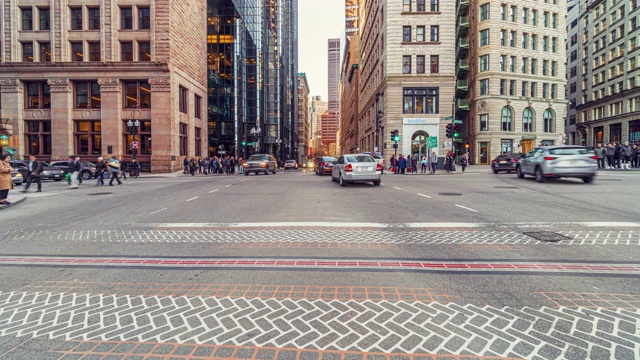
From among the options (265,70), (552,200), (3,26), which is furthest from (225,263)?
(265,70)

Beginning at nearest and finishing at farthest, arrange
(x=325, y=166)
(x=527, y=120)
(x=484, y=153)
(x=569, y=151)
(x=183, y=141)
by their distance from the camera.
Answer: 1. (x=569, y=151)
2. (x=325, y=166)
3. (x=183, y=141)
4. (x=484, y=153)
5. (x=527, y=120)

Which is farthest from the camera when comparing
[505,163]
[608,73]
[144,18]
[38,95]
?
[608,73]

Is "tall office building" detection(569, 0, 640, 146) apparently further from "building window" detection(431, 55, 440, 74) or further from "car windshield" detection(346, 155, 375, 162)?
"car windshield" detection(346, 155, 375, 162)

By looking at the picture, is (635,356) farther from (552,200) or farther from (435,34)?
(435,34)

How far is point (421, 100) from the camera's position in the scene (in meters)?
44.5

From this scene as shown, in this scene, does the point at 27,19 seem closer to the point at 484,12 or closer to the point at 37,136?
the point at 37,136

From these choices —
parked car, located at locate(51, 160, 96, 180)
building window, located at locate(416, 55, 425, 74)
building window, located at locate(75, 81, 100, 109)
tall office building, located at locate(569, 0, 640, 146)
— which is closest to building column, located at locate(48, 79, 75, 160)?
building window, located at locate(75, 81, 100, 109)

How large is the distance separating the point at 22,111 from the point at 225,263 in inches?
1839

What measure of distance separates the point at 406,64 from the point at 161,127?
30.2 m

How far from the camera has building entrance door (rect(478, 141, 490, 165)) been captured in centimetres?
5053

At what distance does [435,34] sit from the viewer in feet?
146

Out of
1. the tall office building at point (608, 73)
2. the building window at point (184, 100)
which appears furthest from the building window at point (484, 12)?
the building window at point (184, 100)

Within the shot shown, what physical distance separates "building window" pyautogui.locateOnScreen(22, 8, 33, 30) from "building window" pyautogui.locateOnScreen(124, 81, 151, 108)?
484 inches

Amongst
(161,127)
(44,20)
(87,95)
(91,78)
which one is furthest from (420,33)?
(44,20)
